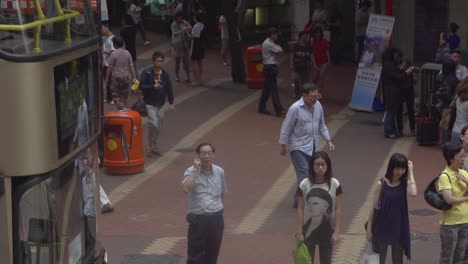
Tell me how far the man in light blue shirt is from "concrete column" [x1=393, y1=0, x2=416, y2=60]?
42.1 feet

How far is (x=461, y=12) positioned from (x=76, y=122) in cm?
1813

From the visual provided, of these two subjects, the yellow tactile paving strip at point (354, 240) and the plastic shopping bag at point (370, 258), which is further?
the yellow tactile paving strip at point (354, 240)

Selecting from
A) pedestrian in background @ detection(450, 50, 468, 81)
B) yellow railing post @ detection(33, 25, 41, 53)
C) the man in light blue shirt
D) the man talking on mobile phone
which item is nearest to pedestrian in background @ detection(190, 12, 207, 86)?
pedestrian in background @ detection(450, 50, 468, 81)

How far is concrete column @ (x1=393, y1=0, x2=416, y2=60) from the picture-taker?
82.6ft

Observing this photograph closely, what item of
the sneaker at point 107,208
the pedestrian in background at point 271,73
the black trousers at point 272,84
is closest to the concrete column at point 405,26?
the pedestrian in background at point 271,73

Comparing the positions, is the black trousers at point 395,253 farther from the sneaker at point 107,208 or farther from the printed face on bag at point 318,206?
the sneaker at point 107,208

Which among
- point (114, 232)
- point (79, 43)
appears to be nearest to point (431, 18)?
point (114, 232)

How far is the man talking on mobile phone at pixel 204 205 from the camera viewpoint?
10.0 metres

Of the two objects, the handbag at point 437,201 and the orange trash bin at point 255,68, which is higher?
the handbag at point 437,201

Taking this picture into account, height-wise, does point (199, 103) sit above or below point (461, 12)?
below

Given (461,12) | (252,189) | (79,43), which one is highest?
(79,43)

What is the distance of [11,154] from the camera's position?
6.16 metres

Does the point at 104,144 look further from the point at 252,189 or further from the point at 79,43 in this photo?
the point at 79,43

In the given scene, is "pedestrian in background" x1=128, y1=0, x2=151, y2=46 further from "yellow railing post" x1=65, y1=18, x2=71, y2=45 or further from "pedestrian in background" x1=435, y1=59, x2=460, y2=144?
"yellow railing post" x1=65, y1=18, x2=71, y2=45
